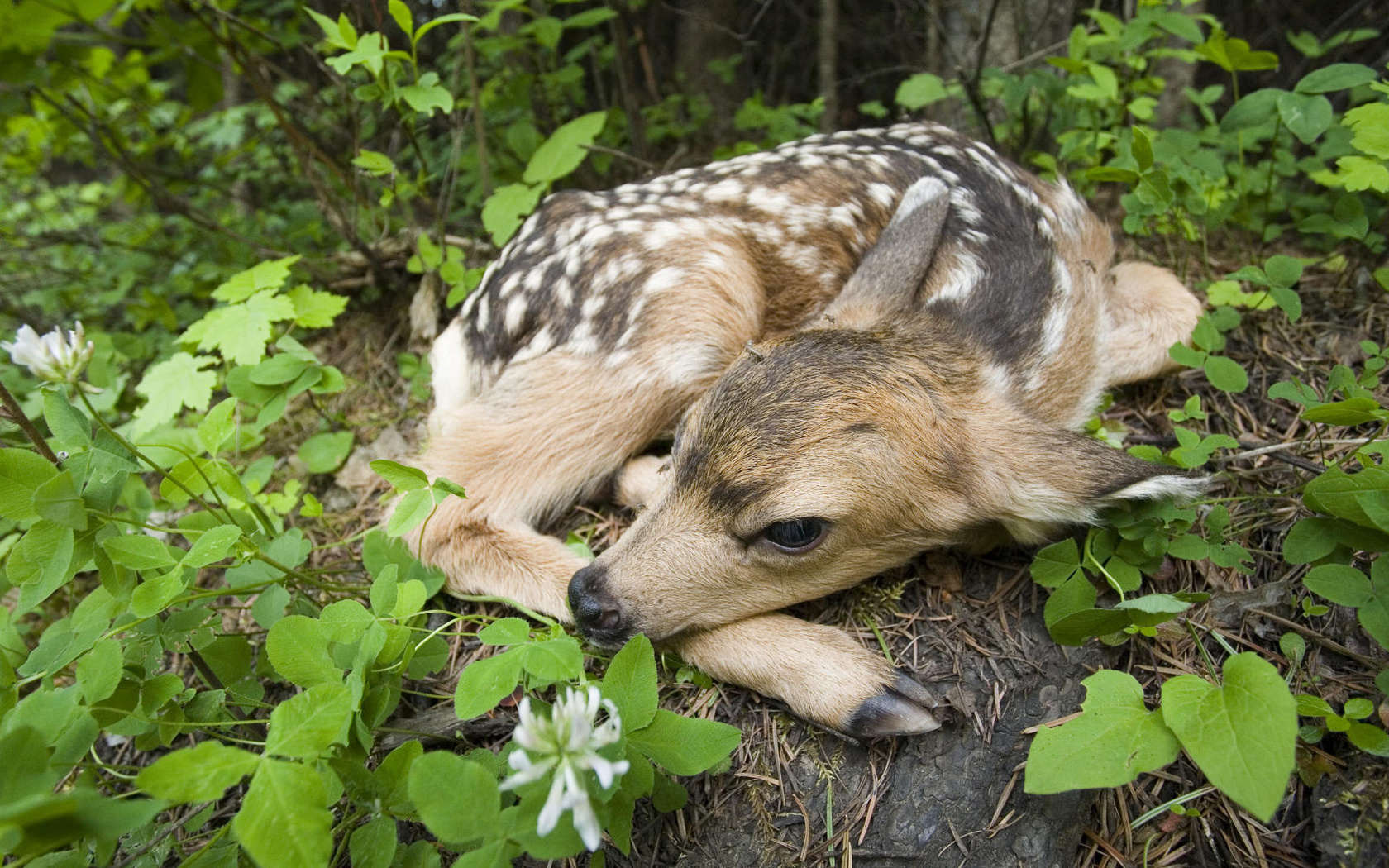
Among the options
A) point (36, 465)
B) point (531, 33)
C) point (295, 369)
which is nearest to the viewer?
point (36, 465)

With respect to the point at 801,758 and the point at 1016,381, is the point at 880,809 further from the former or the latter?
the point at 1016,381

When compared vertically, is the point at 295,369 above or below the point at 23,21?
below

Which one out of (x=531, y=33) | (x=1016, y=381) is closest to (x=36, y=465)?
(x=1016, y=381)

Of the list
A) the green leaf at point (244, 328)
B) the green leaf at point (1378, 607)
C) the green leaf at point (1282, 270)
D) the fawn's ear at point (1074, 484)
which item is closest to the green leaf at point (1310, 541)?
the green leaf at point (1378, 607)

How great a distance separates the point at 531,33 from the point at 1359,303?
363 centimetres

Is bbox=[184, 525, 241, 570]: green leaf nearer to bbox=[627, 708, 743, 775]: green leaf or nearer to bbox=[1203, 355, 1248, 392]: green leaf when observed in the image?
bbox=[627, 708, 743, 775]: green leaf

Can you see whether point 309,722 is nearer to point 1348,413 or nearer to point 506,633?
point 506,633

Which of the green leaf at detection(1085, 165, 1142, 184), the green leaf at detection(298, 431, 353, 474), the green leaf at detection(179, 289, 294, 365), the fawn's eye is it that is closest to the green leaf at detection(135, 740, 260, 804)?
the fawn's eye

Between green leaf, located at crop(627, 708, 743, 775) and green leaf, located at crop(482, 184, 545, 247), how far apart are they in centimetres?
219

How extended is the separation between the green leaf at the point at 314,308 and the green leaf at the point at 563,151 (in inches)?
27.3

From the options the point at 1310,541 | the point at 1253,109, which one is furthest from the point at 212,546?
the point at 1253,109

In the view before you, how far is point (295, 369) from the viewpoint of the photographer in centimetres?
256

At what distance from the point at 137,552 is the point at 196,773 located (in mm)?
770

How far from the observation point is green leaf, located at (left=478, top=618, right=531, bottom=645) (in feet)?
5.46
